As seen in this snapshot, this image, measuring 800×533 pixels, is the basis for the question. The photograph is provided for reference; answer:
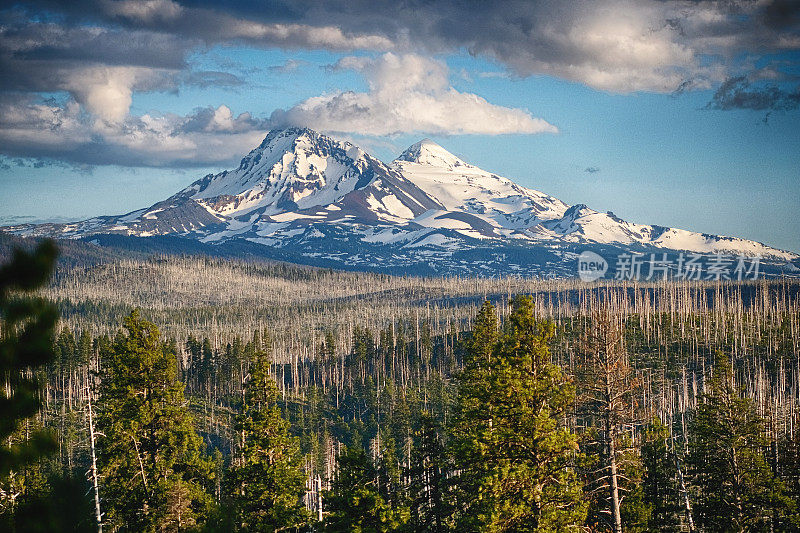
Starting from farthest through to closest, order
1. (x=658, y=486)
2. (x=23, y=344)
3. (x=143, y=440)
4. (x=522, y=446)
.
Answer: (x=658, y=486) < (x=143, y=440) < (x=522, y=446) < (x=23, y=344)

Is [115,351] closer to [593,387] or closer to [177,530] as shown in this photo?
[177,530]

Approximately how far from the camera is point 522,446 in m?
26.6

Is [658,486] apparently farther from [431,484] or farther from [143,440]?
[143,440]

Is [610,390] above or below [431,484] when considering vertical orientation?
above

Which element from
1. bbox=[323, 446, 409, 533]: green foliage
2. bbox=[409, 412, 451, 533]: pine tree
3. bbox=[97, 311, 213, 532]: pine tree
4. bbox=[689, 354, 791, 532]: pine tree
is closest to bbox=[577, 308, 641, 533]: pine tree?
bbox=[323, 446, 409, 533]: green foliage

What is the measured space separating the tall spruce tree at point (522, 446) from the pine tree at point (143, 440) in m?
12.8

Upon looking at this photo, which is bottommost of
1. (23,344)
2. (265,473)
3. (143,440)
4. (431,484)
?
(431,484)

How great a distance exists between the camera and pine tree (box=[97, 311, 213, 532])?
31328 millimetres

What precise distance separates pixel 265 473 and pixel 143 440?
578 cm

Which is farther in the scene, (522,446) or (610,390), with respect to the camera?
(610,390)

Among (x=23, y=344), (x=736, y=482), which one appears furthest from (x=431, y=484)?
(x=23, y=344)

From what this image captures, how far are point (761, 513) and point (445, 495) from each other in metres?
15.5

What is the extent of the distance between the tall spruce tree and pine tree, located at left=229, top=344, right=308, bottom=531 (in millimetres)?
8400

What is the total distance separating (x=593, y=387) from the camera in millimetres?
27281
